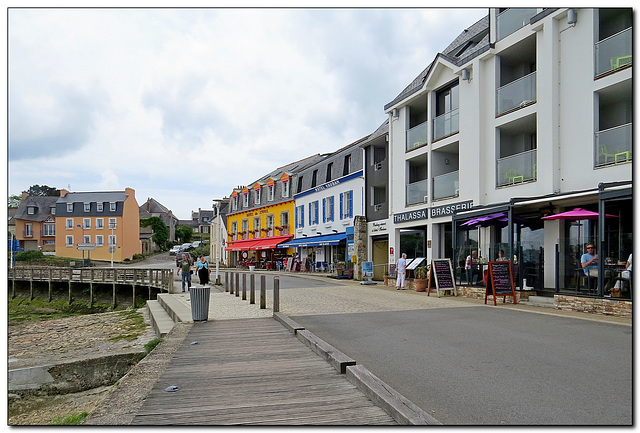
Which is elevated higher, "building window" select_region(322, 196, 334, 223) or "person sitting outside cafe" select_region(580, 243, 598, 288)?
"building window" select_region(322, 196, 334, 223)

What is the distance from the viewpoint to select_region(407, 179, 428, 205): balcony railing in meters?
24.1

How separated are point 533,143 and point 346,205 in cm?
1621

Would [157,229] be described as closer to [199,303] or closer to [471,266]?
[471,266]

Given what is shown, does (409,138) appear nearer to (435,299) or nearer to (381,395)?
(435,299)

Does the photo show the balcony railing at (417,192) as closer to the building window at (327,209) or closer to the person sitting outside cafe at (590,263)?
the person sitting outside cafe at (590,263)

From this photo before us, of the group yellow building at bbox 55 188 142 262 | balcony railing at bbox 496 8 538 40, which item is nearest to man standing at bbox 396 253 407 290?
balcony railing at bbox 496 8 538 40

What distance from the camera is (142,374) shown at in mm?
6750

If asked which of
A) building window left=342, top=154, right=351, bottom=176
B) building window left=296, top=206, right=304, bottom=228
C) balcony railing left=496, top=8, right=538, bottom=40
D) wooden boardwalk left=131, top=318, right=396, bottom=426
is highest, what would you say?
balcony railing left=496, top=8, right=538, bottom=40

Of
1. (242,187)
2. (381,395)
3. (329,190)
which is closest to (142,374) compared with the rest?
(381,395)

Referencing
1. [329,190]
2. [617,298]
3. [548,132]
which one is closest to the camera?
[617,298]

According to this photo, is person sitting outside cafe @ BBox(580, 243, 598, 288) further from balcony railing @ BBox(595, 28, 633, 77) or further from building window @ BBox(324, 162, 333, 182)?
building window @ BBox(324, 162, 333, 182)

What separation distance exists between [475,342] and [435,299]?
8740mm

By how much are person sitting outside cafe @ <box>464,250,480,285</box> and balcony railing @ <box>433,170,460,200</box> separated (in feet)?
12.2

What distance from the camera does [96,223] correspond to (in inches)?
2694
